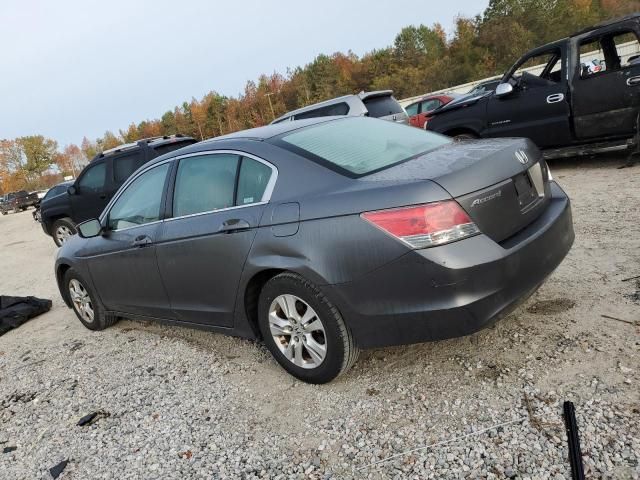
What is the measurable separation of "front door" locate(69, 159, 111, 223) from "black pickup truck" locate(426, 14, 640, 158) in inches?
264

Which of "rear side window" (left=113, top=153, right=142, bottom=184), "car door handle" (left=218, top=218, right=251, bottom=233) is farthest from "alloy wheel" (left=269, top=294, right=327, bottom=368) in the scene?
"rear side window" (left=113, top=153, right=142, bottom=184)

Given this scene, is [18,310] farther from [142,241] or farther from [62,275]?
[142,241]

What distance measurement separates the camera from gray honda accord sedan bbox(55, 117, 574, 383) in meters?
2.58

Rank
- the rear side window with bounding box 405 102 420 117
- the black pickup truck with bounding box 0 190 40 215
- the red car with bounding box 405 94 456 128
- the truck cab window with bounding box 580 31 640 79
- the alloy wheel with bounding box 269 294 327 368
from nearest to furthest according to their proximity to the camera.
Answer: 1. the alloy wheel with bounding box 269 294 327 368
2. the truck cab window with bounding box 580 31 640 79
3. the red car with bounding box 405 94 456 128
4. the rear side window with bounding box 405 102 420 117
5. the black pickup truck with bounding box 0 190 40 215

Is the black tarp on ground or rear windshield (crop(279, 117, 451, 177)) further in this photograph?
the black tarp on ground

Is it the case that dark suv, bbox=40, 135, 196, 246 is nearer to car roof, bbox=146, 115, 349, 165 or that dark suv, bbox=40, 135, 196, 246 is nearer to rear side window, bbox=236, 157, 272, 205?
car roof, bbox=146, 115, 349, 165

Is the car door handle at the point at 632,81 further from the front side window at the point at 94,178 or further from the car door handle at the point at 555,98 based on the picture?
the front side window at the point at 94,178

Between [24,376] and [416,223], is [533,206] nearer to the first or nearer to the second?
[416,223]

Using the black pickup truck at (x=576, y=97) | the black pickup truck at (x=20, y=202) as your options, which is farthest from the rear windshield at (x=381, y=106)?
the black pickup truck at (x=20, y=202)

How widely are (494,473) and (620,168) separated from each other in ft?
21.7

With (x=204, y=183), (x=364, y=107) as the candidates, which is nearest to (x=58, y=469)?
(x=204, y=183)

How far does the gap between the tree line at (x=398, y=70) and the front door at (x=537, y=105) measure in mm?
40076

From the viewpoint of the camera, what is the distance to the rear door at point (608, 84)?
6992 mm

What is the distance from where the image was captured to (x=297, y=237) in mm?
2943
